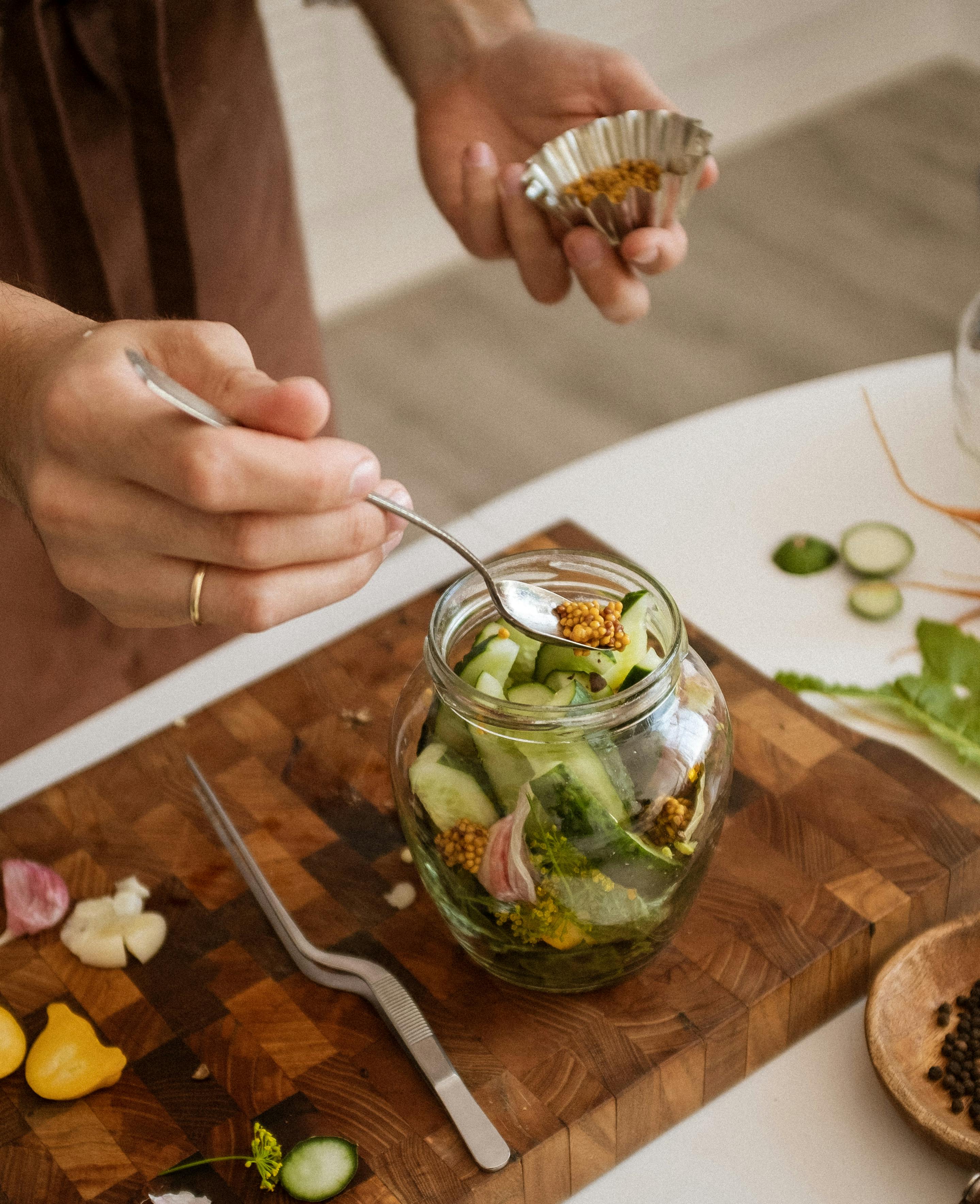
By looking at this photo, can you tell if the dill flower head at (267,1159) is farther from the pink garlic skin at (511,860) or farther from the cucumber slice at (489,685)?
the cucumber slice at (489,685)

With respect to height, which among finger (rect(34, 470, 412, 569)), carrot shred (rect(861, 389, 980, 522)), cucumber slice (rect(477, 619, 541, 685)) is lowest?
carrot shred (rect(861, 389, 980, 522))

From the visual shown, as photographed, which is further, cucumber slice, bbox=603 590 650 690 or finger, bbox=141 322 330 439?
cucumber slice, bbox=603 590 650 690

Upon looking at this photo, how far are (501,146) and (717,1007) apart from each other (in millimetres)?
931

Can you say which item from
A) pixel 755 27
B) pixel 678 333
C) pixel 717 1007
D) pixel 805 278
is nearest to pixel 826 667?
pixel 717 1007

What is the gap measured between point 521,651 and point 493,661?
0.13ft

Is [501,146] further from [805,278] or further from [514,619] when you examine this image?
[805,278]

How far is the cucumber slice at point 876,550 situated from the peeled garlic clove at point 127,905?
791 millimetres

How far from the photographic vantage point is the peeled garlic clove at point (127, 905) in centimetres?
102

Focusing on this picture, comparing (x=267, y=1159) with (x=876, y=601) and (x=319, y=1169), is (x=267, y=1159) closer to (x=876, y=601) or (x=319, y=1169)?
(x=319, y=1169)

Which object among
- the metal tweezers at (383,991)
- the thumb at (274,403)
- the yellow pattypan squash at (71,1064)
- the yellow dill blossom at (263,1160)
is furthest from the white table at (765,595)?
the thumb at (274,403)

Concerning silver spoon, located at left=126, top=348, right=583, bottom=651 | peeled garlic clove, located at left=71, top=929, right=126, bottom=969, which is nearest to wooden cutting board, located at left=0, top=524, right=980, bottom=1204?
peeled garlic clove, located at left=71, top=929, right=126, bottom=969

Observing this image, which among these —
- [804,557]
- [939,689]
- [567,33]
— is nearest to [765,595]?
[804,557]

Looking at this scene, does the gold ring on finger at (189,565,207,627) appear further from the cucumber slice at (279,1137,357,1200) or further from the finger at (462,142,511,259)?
the finger at (462,142,511,259)

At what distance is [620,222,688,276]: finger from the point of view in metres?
1.19
